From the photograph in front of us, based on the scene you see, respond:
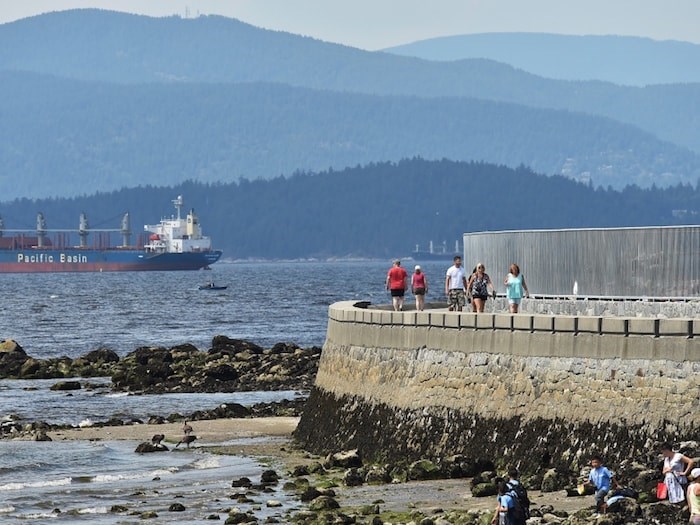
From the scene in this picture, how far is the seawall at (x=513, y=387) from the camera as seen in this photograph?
2309 cm

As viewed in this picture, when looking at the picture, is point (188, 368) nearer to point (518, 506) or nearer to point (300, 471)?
point (300, 471)

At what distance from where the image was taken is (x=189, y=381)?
52312 mm

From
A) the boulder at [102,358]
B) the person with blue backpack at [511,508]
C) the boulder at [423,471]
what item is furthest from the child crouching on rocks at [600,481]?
the boulder at [102,358]

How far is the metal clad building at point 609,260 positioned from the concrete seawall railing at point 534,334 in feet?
15.5

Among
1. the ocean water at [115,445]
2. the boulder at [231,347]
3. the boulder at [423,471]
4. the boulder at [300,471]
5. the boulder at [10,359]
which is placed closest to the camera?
the boulder at [423,471]

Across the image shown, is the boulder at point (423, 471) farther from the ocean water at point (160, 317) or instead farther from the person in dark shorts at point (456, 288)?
the ocean water at point (160, 317)

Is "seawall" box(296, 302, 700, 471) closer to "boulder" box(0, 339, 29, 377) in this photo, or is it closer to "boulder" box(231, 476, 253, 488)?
"boulder" box(231, 476, 253, 488)

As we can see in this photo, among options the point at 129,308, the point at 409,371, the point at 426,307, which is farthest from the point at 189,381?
the point at 129,308

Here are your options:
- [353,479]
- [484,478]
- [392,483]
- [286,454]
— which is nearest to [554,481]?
[484,478]

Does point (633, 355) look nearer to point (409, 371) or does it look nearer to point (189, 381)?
point (409, 371)

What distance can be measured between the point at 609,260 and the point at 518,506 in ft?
42.1

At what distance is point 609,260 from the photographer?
1261 inches

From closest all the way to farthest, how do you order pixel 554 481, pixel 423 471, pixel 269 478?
pixel 554 481
pixel 423 471
pixel 269 478

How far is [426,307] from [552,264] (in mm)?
4639
